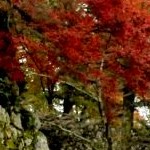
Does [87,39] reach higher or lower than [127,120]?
higher

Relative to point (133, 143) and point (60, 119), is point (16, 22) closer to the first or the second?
point (60, 119)

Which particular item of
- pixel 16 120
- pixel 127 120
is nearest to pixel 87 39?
pixel 16 120

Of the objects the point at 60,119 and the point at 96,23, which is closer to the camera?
the point at 96,23

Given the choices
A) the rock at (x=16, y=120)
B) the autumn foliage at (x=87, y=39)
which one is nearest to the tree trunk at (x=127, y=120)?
the autumn foliage at (x=87, y=39)

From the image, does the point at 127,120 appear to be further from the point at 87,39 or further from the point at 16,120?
the point at 16,120

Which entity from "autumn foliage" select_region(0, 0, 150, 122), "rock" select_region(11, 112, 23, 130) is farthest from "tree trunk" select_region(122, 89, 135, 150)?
"rock" select_region(11, 112, 23, 130)

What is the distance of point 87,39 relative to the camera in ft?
52.0

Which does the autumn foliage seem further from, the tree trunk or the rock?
the tree trunk

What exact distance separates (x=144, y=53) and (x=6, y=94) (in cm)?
570

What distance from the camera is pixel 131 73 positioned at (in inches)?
682

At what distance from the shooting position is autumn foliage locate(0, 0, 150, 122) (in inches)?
608

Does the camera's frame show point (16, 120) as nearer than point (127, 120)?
Yes

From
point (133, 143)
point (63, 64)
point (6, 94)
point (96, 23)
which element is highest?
point (96, 23)

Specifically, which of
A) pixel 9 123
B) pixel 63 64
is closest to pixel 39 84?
pixel 63 64
